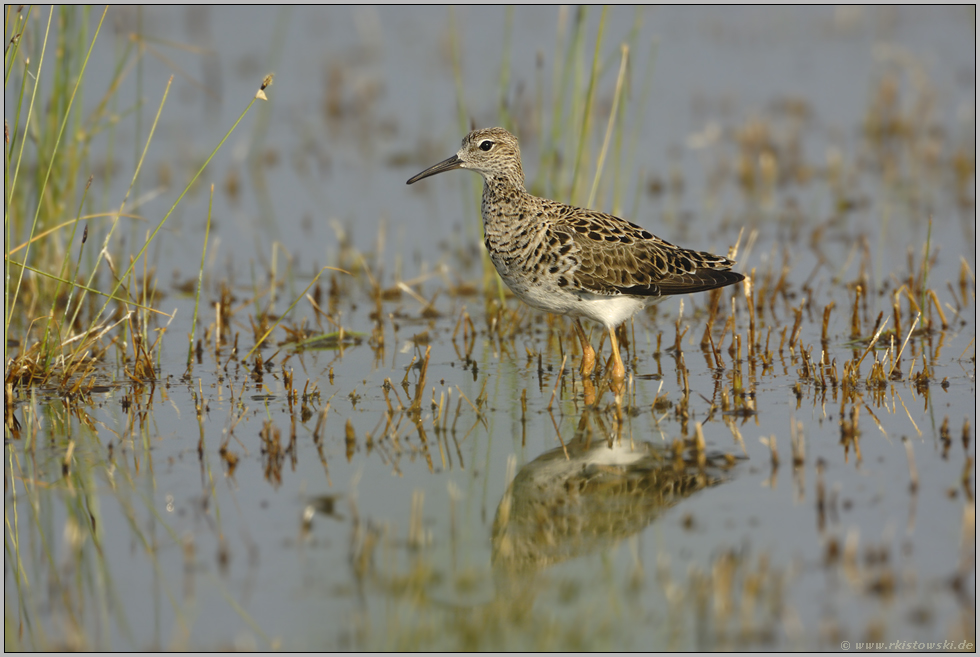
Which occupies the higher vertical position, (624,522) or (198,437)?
(198,437)

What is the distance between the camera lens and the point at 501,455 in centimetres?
630

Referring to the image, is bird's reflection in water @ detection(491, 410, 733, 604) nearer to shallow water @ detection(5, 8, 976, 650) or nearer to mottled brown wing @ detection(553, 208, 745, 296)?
shallow water @ detection(5, 8, 976, 650)

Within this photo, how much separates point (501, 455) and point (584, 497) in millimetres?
790

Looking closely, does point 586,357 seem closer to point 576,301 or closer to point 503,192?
point 576,301

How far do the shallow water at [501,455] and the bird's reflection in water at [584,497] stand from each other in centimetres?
2

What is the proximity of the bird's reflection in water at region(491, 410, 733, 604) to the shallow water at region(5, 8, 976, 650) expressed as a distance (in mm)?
20

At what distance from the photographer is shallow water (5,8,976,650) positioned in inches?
178

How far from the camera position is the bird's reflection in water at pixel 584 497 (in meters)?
5.09

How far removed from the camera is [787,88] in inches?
704

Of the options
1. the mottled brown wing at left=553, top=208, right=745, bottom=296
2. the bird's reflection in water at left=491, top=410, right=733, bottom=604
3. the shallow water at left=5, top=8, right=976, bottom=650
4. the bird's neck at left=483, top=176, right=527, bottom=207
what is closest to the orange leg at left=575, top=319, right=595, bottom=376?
the shallow water at left=5, top=8, right=976, bottom=650

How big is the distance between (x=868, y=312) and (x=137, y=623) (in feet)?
22.6

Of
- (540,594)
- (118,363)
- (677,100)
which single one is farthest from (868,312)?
(677,100)

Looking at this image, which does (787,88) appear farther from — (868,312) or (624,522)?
(624,522)

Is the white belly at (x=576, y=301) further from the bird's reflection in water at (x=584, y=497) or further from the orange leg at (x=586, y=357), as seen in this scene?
the bird's reflection in water at (x=584, y=497)
